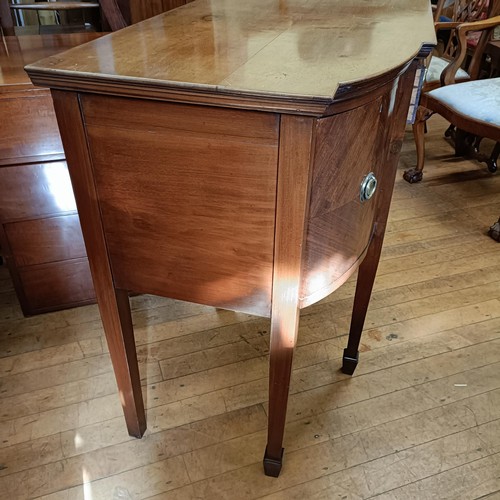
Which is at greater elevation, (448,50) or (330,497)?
(448,50)

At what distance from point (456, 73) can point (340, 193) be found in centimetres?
191

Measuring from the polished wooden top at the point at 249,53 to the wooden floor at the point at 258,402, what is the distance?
863 mm

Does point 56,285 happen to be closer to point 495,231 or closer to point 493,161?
point 495,231

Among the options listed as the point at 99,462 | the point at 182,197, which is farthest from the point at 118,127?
the point at 99,462

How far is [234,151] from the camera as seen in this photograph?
0.70 metres

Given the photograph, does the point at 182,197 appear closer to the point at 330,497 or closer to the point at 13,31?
the point at 330,497

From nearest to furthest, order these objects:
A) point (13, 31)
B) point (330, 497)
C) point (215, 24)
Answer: point (215, 24)
point (330, 497)
point (13, 31)

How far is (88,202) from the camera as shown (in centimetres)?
81

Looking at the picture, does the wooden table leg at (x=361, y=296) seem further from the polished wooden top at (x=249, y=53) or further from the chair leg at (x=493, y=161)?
the chair leg at (x=493, y=161)

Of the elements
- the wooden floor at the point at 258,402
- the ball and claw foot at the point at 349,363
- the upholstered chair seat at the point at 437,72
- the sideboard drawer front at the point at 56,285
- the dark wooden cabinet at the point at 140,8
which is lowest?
the wooden floor at the point at 258,402

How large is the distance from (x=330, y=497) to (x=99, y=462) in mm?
533

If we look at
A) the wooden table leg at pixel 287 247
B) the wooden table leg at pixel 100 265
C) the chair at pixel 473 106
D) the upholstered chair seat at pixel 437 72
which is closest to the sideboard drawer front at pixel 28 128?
the wooden table leg at pixel 100 265

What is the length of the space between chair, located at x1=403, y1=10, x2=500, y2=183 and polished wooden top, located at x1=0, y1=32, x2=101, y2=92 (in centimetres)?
146

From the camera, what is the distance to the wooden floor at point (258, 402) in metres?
1.12
